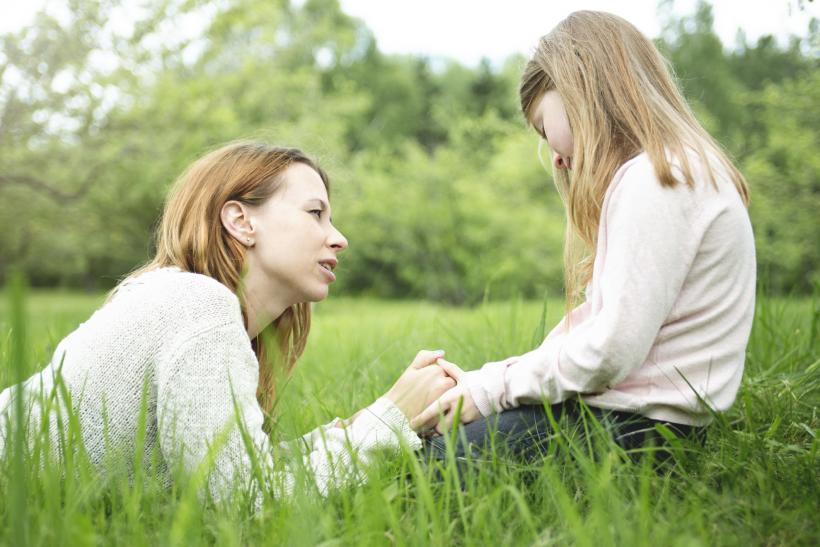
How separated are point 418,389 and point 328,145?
12421mm

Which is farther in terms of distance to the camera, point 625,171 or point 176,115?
point 176,115

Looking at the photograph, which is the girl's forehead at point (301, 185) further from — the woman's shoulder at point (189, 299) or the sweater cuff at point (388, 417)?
the sweater cuff at point (388, 417)

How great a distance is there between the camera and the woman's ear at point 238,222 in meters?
2.19

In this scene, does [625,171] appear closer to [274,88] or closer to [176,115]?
[176,115]

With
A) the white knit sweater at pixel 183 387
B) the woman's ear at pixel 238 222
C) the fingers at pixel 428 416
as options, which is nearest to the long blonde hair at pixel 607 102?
the fingers at pixel 428 416

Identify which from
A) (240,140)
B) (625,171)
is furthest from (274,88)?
(625,171)

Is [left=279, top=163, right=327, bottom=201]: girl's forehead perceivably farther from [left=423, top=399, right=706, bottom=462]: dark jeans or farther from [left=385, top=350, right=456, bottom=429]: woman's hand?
[left=423, top=399, right=706, bottom=462]: dark jeans

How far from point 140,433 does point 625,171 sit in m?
1.24

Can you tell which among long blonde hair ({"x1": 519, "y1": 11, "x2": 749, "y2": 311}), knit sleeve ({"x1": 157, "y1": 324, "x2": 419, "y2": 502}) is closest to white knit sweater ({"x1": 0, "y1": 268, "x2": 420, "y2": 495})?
knit sleeve ({"x1": 157, "y1": 324, "x2": 419, "y2": 502})

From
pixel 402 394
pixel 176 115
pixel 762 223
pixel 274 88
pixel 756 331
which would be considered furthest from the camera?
pixel 274 88

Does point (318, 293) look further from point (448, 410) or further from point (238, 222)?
point (448, 410)

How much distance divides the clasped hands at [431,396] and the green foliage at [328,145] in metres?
1.03

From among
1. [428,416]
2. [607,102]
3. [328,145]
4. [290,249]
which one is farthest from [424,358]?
[328,145]

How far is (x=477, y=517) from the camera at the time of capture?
4.61 ft
